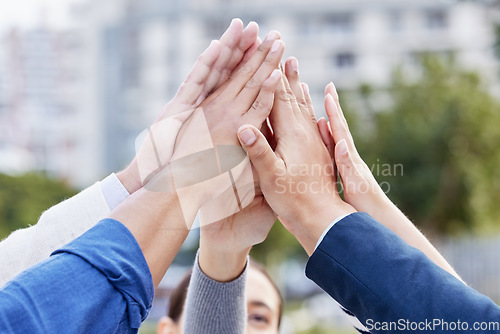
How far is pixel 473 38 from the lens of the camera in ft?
98.9

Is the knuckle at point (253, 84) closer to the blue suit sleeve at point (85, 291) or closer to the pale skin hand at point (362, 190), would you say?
the pale skin hand at point (362, 190)

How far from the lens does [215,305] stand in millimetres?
1243

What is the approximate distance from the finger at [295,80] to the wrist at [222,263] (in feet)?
1.31

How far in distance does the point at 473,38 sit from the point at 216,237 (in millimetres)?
32090

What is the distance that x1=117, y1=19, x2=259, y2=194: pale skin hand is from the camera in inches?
52.4

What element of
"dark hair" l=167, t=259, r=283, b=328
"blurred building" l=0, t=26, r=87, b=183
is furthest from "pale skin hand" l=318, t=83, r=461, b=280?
"blurred building" l=0, t=26, r=87, b=183

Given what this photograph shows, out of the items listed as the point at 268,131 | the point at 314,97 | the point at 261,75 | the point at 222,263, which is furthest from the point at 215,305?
the point at 314,97

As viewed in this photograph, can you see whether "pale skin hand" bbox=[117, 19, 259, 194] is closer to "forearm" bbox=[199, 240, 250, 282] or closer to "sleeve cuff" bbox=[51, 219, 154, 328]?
"forearm" bbox=[199, 240, 250, 282]

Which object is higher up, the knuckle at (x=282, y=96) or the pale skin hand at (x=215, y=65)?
the pale skin hand at (x=215, y=65)

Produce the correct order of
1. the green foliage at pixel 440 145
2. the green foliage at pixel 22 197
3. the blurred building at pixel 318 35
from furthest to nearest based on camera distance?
the blurred building at pixel 318 35 → the green foliage at pixel 22 197 → the green foliage at pixel 440 145

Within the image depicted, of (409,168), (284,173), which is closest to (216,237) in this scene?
(284,173)

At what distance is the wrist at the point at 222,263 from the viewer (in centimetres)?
122

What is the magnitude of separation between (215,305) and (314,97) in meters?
29.4

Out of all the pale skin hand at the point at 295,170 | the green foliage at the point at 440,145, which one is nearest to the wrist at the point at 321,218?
the pale skin hand at the point at 295,170
